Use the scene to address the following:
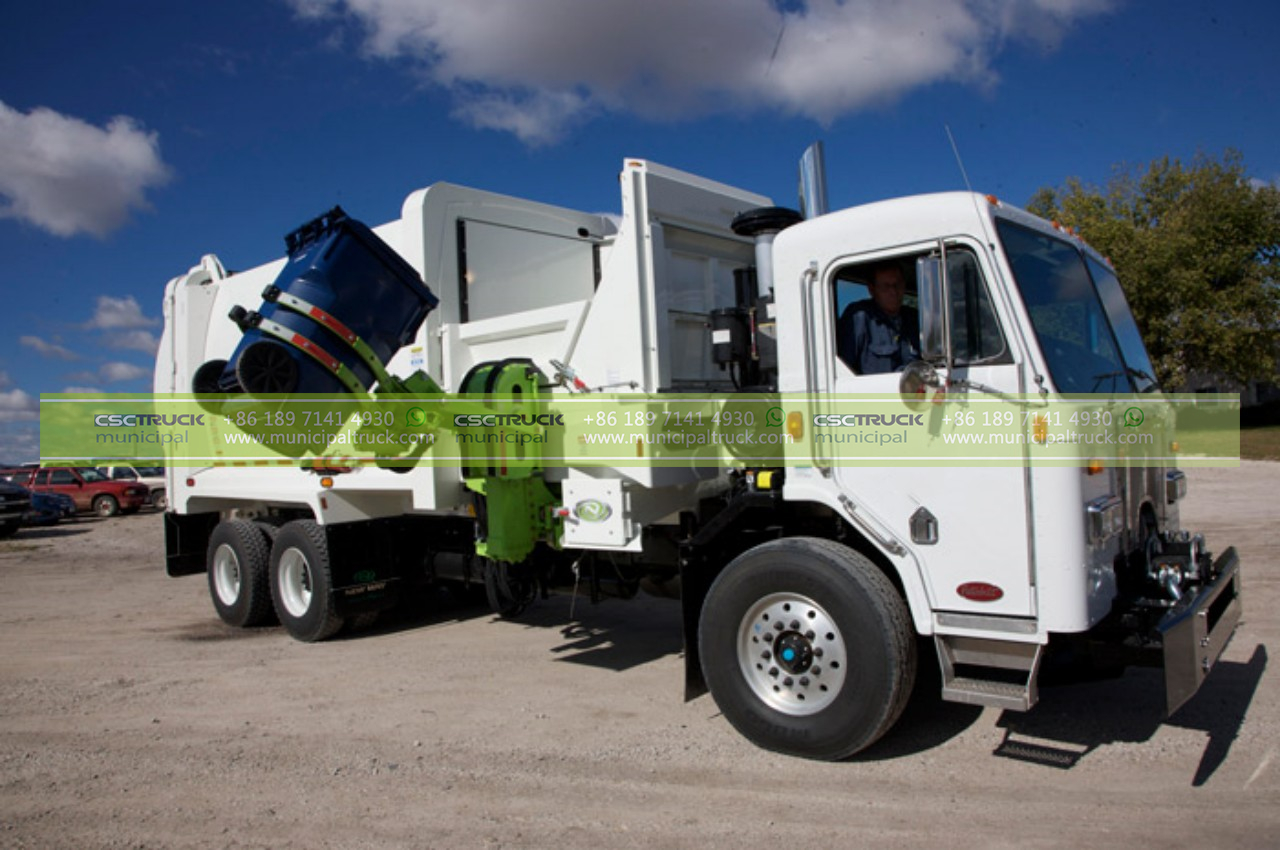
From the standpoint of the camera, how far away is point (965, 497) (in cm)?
404

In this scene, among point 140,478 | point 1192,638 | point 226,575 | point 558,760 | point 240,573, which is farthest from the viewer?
point 140,478

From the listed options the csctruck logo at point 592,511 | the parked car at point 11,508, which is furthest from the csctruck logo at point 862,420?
the parked car at point 11,508

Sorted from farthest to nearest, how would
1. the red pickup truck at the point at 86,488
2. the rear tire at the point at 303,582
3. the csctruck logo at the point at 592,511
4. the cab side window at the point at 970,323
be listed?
the red pickup truck at the point at 86,488, the rear tire at the point at 303,582, the csctruck logo at the point at 592,511, the cab side window at the point at 970,323

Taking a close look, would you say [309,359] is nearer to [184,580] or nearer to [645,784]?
[645,784]

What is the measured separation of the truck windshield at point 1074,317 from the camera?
13.4 ft

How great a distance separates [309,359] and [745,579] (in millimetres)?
3028

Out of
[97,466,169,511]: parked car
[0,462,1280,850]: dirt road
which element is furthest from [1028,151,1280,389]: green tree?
[97,466,169,511]: parked car

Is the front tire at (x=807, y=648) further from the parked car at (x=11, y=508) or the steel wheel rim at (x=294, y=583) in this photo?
the parked car at (x=11, y=508)

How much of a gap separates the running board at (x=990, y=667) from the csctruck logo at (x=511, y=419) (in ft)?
9.05

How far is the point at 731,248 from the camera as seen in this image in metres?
6.09

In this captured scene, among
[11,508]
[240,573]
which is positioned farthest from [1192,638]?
[11,508]

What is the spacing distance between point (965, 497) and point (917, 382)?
0.55m

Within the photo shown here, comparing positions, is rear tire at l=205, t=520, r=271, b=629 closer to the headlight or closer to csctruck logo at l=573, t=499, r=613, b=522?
csctruck logo at l=573, t=499, r=613, b=522

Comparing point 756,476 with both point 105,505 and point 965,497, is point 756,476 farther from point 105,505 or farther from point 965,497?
point 105,505
